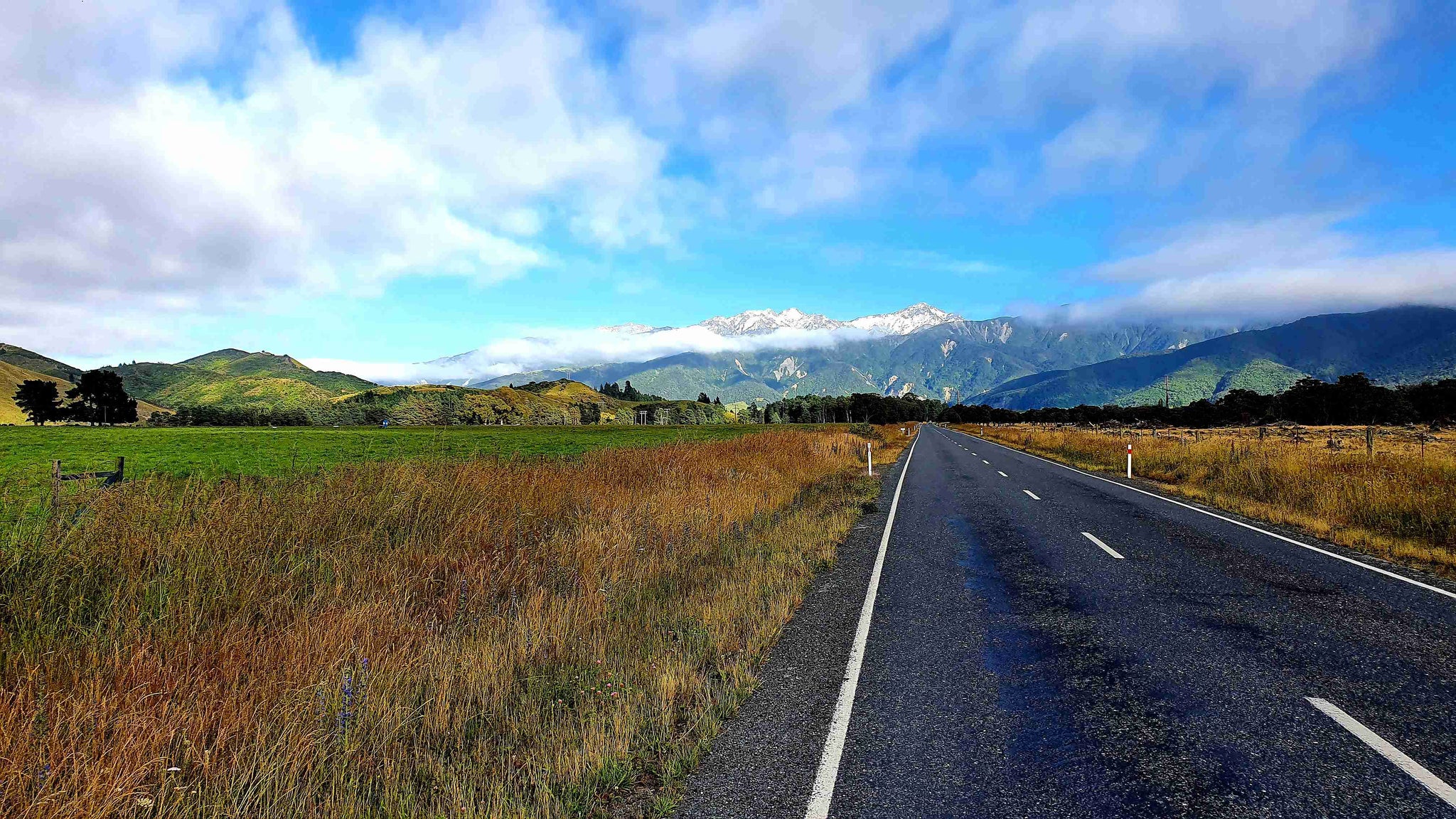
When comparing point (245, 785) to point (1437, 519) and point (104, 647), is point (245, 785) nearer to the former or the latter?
point (104, 647)

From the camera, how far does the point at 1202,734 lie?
151 inches

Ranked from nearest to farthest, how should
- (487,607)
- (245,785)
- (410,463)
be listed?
(245,785) → (487,607) → (410,463)

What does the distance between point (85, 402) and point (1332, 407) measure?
240m

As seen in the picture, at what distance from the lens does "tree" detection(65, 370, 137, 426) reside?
139m

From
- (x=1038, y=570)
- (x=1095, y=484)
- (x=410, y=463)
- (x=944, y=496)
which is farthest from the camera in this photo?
(x=1095, y=484)

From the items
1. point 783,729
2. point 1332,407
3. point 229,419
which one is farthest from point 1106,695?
point 229,419

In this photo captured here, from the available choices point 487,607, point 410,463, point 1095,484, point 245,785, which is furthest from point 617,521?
point 1095,484

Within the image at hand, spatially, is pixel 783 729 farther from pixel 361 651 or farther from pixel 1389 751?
pixel 1389 751

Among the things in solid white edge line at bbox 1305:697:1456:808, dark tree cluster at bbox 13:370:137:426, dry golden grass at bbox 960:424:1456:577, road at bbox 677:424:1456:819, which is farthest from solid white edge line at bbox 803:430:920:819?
dark tree cluster at bbox 13:370:137:426

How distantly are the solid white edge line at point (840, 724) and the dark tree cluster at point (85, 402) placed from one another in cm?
19849

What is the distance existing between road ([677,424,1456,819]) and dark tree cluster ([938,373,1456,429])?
236ft

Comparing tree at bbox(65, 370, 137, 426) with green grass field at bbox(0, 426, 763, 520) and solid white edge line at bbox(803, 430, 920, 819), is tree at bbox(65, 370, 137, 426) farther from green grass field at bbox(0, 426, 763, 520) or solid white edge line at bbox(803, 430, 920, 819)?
solid white edge line at bbox(803, 430, 920, 819)

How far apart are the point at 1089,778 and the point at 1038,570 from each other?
5406 millimetres

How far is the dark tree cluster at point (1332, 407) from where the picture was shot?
6159cm
